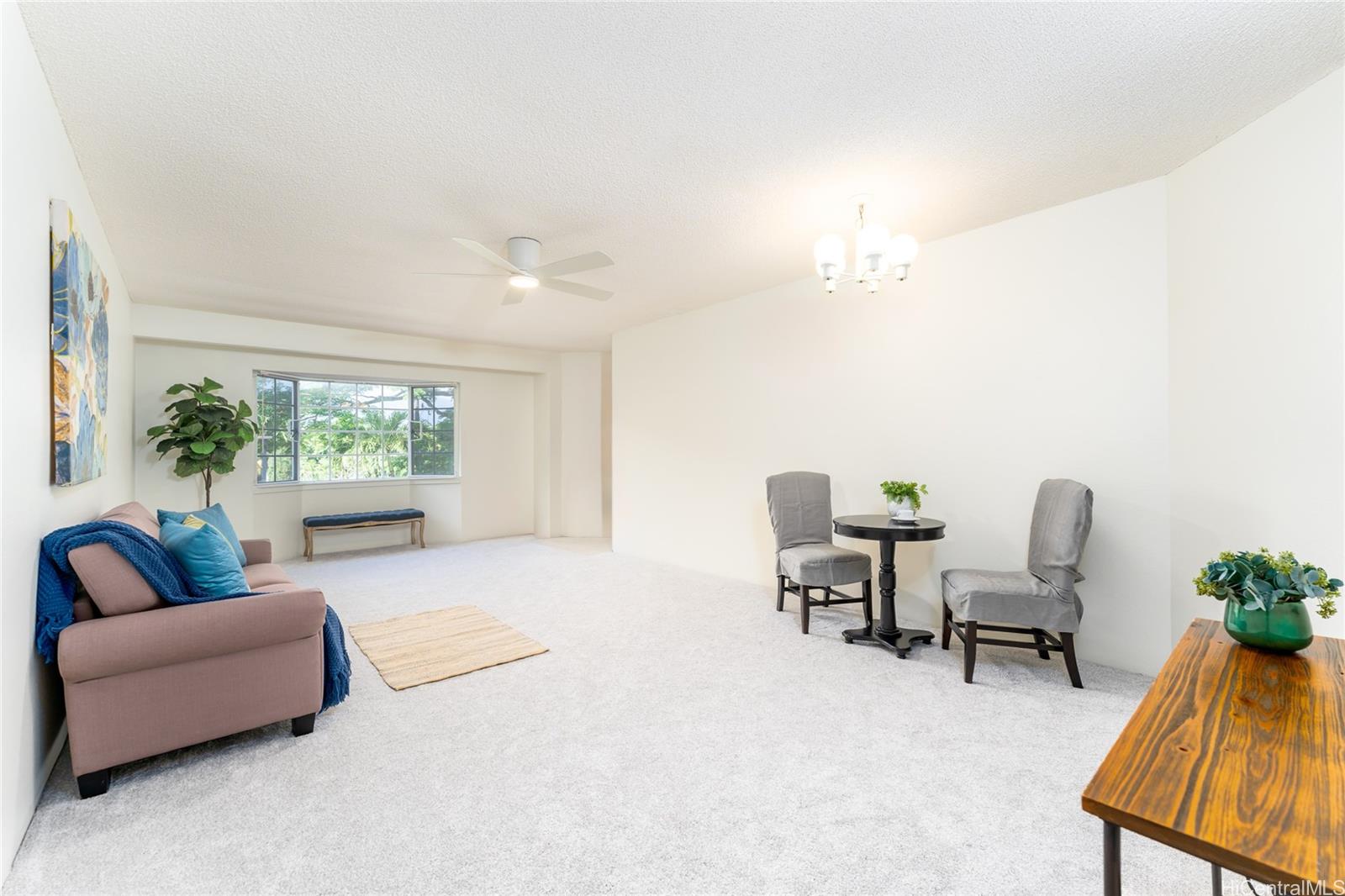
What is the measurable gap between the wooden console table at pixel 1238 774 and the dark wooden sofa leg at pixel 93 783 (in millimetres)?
2930

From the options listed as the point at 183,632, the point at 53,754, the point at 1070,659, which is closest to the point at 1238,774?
the point at 1070,659

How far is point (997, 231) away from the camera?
11.4 ft

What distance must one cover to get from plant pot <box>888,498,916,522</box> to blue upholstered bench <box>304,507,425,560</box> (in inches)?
215

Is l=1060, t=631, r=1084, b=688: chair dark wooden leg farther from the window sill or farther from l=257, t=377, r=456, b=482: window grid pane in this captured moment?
l=257, t=377, r=456, b=482: window grid pane

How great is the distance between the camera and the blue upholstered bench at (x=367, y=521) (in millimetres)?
6172

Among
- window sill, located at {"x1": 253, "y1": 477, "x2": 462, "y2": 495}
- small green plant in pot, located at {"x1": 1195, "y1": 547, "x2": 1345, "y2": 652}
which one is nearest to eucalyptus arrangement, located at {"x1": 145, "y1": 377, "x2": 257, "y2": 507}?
window sill, located at {"x1": 253, "y1": 477, "x2": 462, "y2": 495}

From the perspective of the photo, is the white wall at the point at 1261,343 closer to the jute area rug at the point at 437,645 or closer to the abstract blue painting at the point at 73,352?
the jute area rug at the point at 437,645

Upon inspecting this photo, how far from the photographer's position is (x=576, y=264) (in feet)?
11.1

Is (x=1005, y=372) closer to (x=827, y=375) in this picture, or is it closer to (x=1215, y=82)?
(x=827, y=375)

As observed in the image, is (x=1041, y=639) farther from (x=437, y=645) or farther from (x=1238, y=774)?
(x=437, y=645)

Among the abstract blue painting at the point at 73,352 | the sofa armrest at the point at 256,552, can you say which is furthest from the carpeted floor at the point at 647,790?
the sofa armrest at the point at 256,552

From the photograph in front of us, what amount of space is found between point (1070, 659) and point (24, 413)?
4284 mm

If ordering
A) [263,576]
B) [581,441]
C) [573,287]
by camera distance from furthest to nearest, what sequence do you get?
1. [581,441]
2. [573,287]
3. [263,576]

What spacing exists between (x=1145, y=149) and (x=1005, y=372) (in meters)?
1.23
